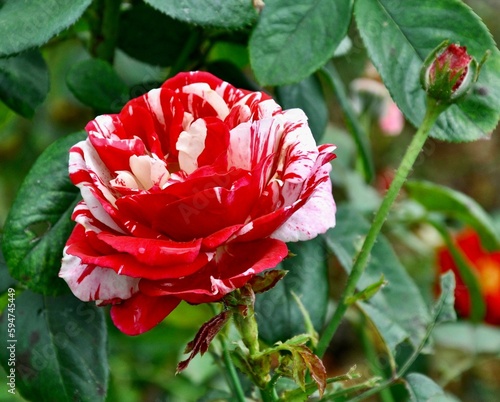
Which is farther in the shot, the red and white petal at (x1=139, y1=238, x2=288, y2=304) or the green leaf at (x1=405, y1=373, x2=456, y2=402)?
the green leaf at (x1=405, y1=373, x2=456, y2=402)

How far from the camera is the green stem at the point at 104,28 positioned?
1.93 feet

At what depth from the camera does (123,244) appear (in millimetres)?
361

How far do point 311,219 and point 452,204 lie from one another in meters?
0.50

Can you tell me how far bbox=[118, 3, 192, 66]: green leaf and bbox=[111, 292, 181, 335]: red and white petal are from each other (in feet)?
1.05

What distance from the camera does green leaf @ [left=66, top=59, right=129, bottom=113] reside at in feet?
1.87

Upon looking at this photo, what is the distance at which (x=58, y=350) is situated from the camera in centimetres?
52

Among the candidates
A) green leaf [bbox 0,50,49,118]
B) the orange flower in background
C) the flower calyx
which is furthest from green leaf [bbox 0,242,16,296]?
the orange flower in background

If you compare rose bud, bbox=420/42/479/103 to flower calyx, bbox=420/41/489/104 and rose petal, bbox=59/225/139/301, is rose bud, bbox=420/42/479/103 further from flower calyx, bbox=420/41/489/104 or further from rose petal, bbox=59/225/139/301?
rose petal, bbox=59/225/139/301

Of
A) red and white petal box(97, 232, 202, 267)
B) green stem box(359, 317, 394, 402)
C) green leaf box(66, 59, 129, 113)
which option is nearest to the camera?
red and white petal box(97, 232, 202, 267)

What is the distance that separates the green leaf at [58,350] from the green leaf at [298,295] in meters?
0.12

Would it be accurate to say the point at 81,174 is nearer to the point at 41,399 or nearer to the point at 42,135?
the point at 41,399

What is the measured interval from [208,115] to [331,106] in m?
1.30

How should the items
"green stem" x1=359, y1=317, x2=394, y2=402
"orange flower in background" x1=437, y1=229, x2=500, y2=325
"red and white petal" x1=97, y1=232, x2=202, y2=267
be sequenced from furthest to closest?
"orange flower in background" x1=437, y1=229, x2=500, y2=325 → "green stem" x1=359, y1=317, x2=394, y2=402 → "red and white petal" x1=97, y1=232, x2=202, y2=267

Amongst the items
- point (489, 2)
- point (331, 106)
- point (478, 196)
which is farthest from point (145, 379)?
point (489, 2)
